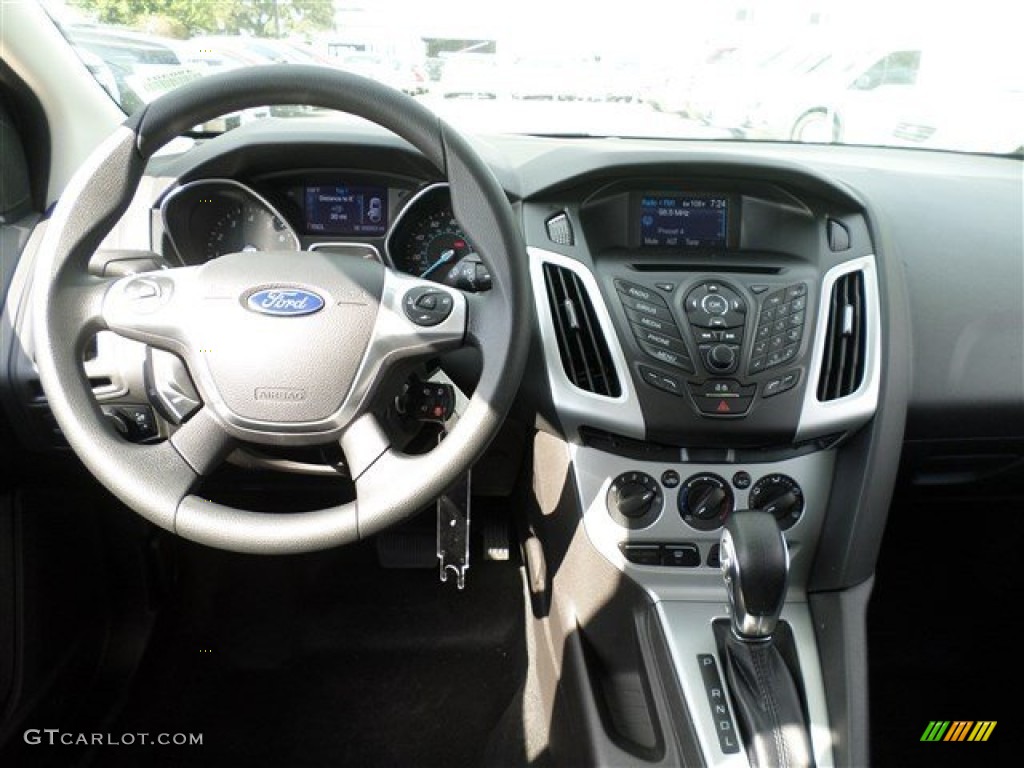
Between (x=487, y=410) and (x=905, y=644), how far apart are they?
1.61 m

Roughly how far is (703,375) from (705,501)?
0.25m

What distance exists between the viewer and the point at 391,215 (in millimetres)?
1616

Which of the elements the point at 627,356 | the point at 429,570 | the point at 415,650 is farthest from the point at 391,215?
the point at 415,650

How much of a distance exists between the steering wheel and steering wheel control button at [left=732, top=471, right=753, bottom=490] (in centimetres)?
60

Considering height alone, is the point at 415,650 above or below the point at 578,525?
below

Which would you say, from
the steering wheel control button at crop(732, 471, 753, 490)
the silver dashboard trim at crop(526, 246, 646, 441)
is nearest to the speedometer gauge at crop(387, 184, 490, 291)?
the silver dashboard trim at crop(526, 246, 646, 441)

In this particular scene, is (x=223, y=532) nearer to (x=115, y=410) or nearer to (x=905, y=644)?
(x=115, y=410)

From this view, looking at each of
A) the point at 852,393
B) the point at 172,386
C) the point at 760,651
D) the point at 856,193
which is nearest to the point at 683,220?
the point at 856,193

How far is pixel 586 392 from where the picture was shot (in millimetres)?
1465

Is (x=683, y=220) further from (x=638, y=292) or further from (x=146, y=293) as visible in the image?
(x=146, y=293)

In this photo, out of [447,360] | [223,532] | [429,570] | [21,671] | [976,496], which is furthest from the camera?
[429,570]

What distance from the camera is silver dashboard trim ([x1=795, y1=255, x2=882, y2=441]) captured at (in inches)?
58.4

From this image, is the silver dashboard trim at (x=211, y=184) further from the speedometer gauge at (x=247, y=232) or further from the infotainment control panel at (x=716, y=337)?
the infotainment control panel at (x=716, y=337)

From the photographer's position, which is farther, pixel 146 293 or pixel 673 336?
pixel 673 336
